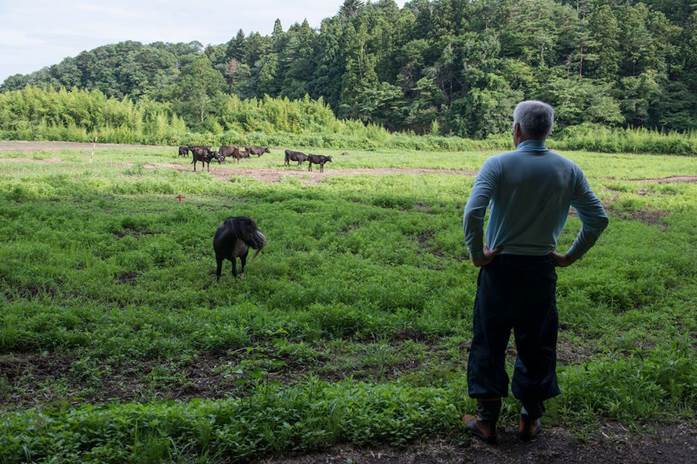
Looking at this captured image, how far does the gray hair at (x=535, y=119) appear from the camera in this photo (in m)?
3.23

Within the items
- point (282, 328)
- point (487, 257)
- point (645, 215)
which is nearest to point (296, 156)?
point (645, 215)

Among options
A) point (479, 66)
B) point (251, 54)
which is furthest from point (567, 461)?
point (251, 54)

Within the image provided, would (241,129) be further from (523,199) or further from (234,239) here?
(523,199)

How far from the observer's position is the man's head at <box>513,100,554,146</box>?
10.6ft

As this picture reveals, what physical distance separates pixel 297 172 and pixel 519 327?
62.2ft

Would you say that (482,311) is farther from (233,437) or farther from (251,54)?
(251,54)

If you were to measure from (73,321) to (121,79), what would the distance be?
8315 centimetres

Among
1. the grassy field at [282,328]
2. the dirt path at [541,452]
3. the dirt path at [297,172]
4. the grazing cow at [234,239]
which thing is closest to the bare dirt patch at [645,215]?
the grassy field at [282,328]

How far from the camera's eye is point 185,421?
135 inches

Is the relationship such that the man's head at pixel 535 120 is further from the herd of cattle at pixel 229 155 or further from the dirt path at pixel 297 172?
the herd of cattle at pixel 229 155

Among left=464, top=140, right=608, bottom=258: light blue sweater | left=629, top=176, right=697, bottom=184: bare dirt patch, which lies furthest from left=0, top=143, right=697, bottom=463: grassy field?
left=629, top=176, right=697, bottom=184: bare dirt patch

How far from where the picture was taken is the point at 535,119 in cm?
324

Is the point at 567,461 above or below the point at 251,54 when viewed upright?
below

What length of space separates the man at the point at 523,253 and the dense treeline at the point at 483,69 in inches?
1764
